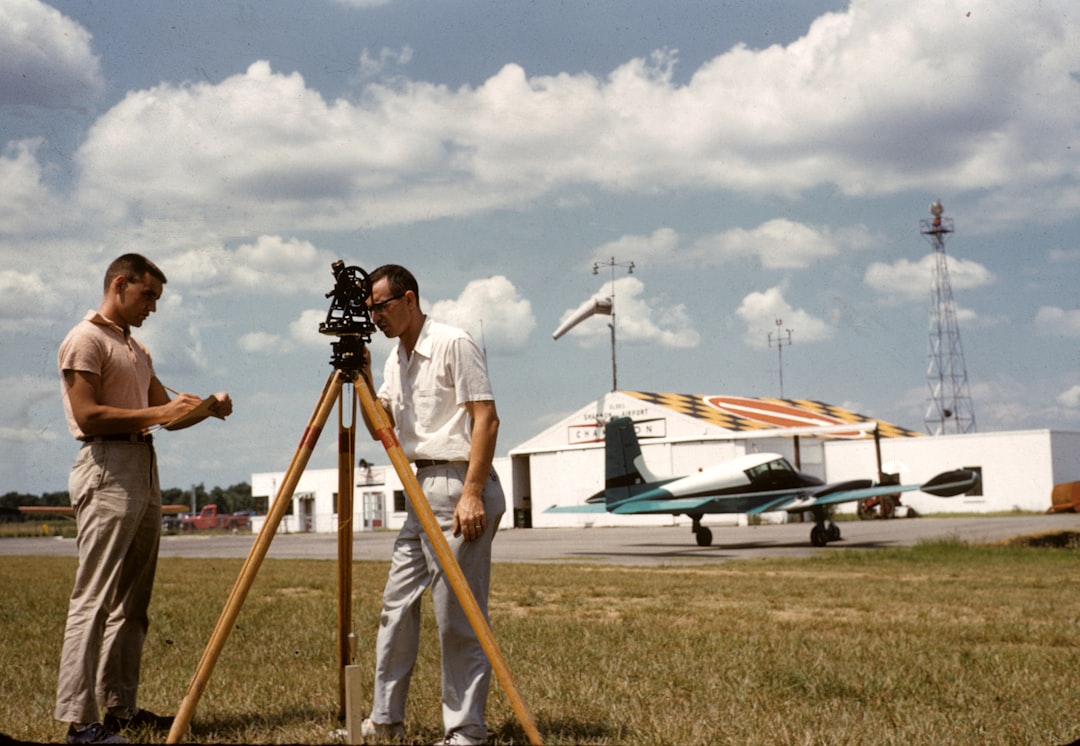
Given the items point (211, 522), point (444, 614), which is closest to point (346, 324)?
point (444, 614)

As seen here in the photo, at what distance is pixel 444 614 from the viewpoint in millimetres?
3717

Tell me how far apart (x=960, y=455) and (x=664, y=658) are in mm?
39405

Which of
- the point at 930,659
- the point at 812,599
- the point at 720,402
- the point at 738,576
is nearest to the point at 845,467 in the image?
the point at 720,402

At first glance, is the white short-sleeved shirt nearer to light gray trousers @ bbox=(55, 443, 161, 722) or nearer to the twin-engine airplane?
light gray trousers @ bbox=(55, 443, 161, 722)

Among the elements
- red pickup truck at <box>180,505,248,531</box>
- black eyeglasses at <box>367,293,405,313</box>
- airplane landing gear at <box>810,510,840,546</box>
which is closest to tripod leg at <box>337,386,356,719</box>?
black eyeglasses at <box>367,293,405,313</box>

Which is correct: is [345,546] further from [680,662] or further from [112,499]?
[680,662]

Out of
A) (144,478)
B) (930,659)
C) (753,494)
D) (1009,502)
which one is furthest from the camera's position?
(1009,502)

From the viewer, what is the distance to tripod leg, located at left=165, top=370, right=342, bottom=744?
3059 mm

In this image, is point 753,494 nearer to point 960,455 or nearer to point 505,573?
point 505,573

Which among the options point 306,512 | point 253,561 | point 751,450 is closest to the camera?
point 253,561

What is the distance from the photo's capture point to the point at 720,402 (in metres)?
49.4

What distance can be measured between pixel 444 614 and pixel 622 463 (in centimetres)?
2049

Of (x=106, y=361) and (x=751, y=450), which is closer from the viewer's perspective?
(x=106, y=361)

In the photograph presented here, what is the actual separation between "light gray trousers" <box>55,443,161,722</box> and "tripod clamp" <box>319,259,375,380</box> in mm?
1097
